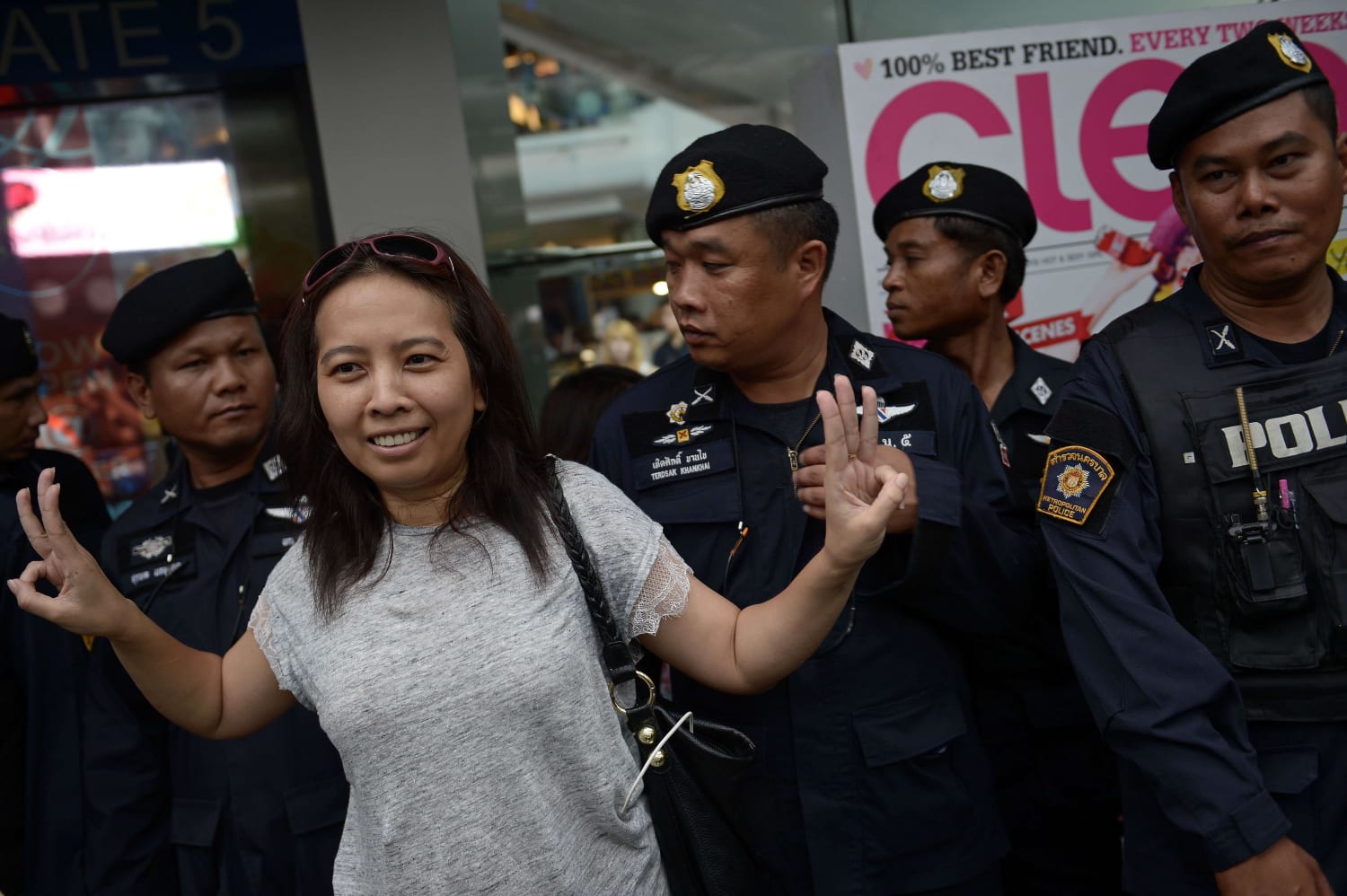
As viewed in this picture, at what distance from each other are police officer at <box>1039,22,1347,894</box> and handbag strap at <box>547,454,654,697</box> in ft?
2.90

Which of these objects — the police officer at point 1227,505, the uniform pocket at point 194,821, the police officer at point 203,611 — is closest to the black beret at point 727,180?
the police officer at point 1227,505

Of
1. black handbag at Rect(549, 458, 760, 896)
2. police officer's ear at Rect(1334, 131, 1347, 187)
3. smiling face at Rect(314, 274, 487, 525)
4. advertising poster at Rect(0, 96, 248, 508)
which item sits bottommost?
black handbag at Rect(549, 458, 760, 896)

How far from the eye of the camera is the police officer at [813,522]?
2.19m

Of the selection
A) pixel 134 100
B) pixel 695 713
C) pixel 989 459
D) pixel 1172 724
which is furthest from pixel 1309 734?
pixel 134 100

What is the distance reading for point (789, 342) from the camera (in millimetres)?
2406

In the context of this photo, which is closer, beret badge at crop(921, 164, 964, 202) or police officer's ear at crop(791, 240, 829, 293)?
police officer's ear at crop(791, 240, 829, 293)

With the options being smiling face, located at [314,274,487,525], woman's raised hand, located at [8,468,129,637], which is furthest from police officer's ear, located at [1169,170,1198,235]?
woman's raised hand, located at [8,468,129,637]

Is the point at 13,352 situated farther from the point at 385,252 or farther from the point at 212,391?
the point at 385,252

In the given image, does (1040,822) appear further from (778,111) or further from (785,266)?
(778,111)

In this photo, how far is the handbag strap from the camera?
72.9 inches

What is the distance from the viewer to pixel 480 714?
1727 millimetres

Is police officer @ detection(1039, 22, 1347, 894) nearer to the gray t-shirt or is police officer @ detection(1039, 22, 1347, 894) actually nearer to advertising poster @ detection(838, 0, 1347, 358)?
the gray t-shirt

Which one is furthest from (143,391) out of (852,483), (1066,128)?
(1066,128)

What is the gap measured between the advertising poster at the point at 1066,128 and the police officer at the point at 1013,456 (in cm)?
43
